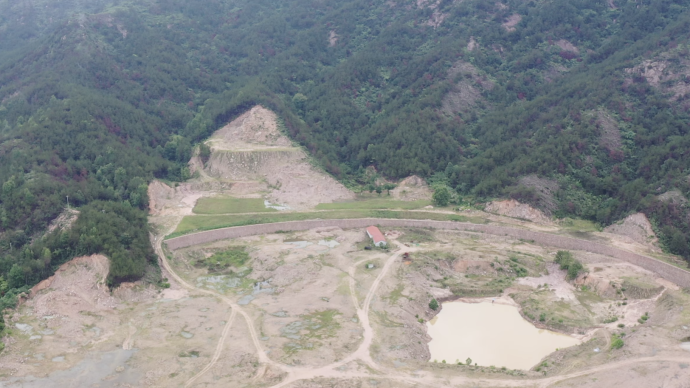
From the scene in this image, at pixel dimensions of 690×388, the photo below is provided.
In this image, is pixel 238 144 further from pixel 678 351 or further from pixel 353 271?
pixel 678 351

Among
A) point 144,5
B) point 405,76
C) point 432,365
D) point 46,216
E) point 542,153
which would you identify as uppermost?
point 144,5

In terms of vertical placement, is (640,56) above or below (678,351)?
above

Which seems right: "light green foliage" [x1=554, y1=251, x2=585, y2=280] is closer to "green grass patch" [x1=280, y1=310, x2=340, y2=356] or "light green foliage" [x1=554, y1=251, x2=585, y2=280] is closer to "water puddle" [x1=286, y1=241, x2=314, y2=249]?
"green grass patch" [x1=280, y1=310, x2=340, y2=356]

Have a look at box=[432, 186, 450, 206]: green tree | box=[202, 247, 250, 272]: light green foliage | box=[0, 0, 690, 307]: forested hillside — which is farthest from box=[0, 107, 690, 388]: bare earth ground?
box=[432, 186, 450, 206]: green tree

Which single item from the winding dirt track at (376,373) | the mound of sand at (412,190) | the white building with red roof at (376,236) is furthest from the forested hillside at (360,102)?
the winding dirt track at (376,373)

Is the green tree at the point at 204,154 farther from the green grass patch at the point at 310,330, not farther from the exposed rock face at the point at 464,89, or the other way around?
the green grass patch at the point at 310,330

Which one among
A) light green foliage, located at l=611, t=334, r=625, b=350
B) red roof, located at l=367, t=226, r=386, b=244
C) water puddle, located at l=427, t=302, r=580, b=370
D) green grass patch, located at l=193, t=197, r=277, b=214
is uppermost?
light green foliage, located at l=611, t=334, r=625, b=350

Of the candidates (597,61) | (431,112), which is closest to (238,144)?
(431,112)
